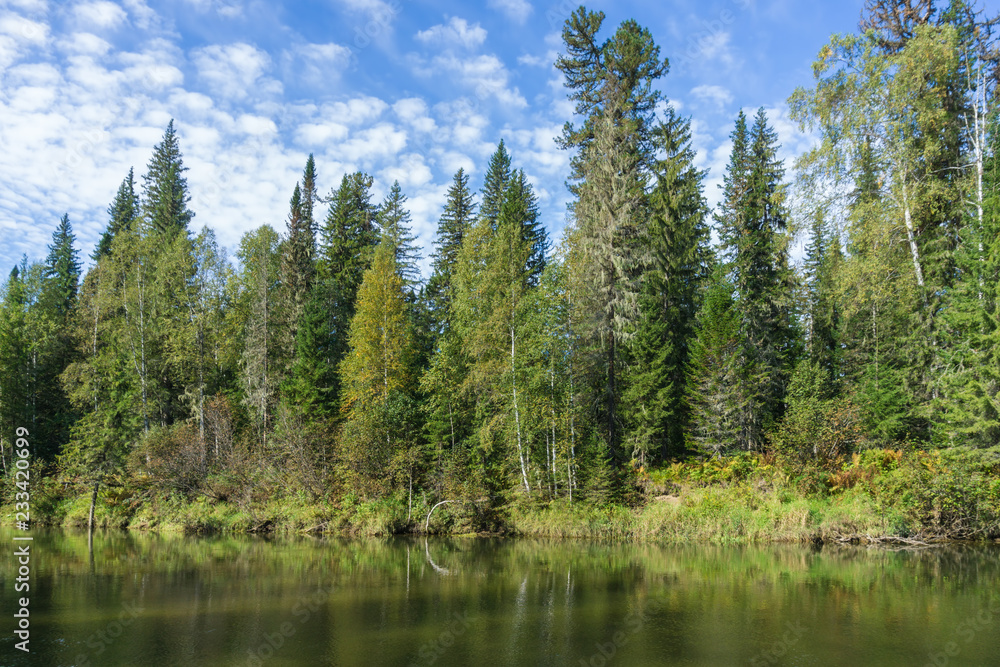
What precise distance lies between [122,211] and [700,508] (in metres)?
55.9

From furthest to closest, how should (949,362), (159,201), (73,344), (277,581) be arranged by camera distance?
(159,201) → (73,344) → (949,362) → (277,581)

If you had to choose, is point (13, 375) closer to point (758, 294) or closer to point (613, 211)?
point (613, 211)

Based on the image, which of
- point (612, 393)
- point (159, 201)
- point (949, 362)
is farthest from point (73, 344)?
point (949, 362)

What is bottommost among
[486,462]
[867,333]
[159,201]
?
[486,462]

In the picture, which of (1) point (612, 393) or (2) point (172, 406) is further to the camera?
(2) point (172, 406)

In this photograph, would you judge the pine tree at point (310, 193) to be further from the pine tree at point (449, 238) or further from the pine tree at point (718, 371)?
the pine tree at point (718, 371)

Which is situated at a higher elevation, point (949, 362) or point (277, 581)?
point (949, 362)

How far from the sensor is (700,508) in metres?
26.1

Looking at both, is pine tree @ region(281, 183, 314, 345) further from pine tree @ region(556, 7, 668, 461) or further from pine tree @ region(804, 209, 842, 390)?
pine tree @ region(804, 209, 842, 390)

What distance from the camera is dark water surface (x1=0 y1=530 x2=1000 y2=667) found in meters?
10.2

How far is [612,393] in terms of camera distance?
99.5 feet

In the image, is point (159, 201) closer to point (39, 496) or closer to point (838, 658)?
point (39, 496)

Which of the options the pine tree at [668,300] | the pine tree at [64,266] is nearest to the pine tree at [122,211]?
the pine tree at [64,266]

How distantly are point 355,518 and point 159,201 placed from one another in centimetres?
3781
